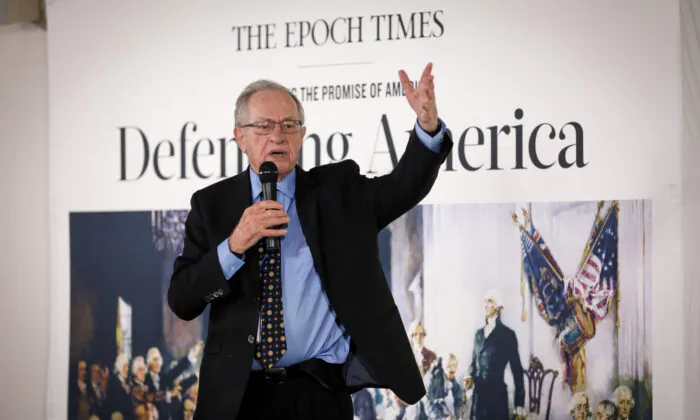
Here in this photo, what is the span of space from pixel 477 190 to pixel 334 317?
1675 millimetres

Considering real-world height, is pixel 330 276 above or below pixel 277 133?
below

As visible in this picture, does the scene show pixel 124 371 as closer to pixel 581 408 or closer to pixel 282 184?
pixel 282 184

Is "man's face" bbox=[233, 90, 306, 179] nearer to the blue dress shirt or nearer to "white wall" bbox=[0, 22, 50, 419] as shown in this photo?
the blue dress shirt

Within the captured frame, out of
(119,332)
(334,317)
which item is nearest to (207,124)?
(119,332)

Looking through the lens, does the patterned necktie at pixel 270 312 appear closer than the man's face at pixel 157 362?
Yes

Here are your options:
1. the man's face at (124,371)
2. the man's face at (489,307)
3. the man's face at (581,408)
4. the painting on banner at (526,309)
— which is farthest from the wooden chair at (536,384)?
the man's face at (124,371)

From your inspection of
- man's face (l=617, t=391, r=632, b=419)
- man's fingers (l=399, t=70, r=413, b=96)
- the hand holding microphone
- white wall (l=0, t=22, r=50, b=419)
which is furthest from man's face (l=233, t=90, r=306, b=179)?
white wall (l=0, t=22, r=50, b=419)

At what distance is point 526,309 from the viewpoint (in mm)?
3500

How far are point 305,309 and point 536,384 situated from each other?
182 cm

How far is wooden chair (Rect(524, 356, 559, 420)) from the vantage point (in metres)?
3.47

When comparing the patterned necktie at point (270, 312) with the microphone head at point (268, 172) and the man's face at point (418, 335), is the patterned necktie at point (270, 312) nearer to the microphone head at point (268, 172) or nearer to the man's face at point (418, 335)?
the microphone head at point (268, 172)

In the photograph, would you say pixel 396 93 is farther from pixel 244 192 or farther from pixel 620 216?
pixel 244 192

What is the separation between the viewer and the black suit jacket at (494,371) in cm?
351

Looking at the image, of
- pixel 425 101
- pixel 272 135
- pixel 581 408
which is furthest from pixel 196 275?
pixel 581 408
